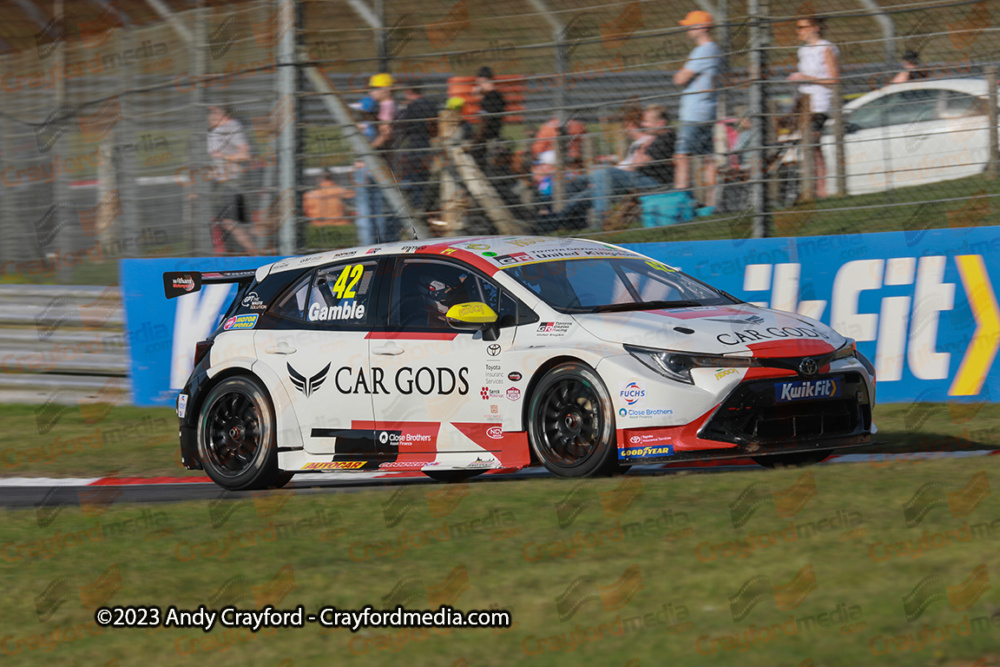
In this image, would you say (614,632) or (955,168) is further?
(955,168)

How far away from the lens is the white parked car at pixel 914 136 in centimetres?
1098

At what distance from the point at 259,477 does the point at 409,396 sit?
1252mm

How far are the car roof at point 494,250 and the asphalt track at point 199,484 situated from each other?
133 cm

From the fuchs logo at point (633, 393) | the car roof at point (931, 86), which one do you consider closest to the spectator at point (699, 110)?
the car roof at point (931, 86)

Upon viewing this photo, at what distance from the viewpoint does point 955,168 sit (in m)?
11.0

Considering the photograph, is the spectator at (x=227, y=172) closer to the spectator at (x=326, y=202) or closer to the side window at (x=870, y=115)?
the spectator at (x=326, y=202)

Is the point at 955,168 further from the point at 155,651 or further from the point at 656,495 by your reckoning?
the point at 155,651

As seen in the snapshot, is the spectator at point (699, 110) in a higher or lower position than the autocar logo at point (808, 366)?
higher

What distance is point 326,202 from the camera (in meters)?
13.6

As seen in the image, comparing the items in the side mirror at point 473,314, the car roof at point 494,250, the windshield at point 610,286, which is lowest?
the side mirror at point 473,314

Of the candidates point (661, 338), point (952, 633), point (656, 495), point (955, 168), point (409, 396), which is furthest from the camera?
point (955, 168)

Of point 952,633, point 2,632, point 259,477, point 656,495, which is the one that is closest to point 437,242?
point 259,477

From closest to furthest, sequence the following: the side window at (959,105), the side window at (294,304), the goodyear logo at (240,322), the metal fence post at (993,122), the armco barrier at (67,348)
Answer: the side window at (294,304)
the goodyear logo at (240,322)
the metal fence post at (993,122)
the side window at (959,105)
the armco barrier at (67,348)

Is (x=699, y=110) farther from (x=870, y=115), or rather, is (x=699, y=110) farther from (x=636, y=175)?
(x=870, y=115)
